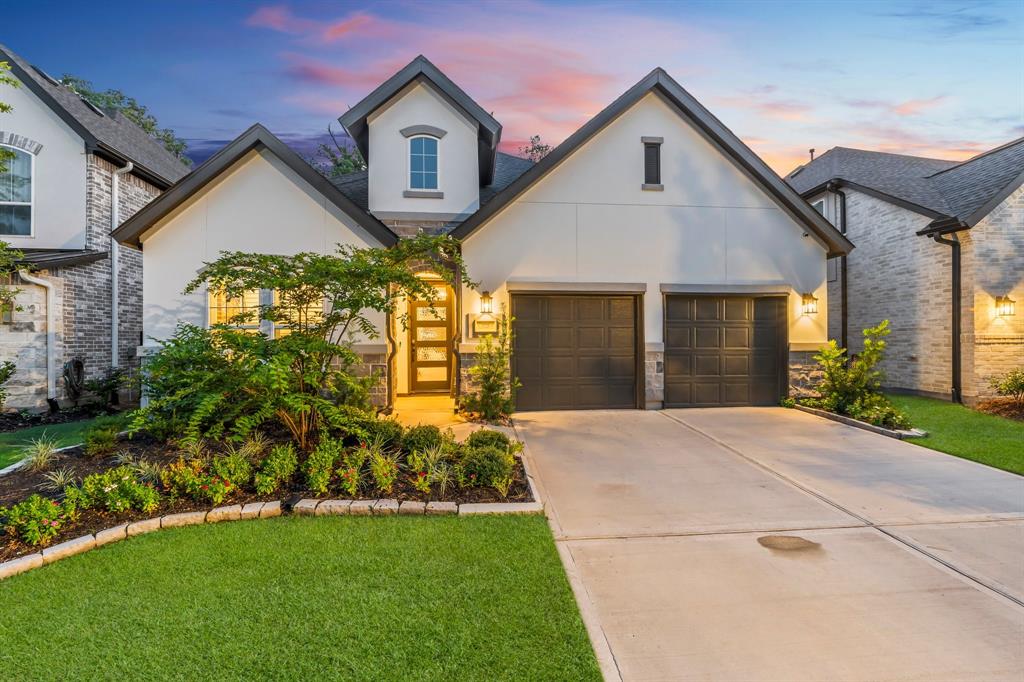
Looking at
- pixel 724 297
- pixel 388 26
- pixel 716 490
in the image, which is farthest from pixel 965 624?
pixel 388 26

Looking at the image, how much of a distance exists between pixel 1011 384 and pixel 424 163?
12.7m

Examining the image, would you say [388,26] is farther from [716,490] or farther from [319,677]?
[319,677]

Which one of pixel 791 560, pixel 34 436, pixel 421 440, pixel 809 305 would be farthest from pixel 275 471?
pixel 809 305

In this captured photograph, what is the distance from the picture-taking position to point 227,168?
9.41 meters

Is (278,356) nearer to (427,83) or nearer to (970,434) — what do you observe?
(427,83)

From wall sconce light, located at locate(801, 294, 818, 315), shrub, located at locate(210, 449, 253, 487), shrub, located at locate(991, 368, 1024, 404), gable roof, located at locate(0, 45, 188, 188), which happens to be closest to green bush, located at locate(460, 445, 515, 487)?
shrub, located at locate(210, 449, 253, 487)

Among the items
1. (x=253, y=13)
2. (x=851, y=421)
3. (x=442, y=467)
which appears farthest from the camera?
(x=253, y=13)

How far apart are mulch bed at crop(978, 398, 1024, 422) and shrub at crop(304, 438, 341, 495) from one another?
1168 centimetres

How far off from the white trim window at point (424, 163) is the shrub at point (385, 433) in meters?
6.00

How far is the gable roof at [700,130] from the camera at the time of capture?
9.63 meters

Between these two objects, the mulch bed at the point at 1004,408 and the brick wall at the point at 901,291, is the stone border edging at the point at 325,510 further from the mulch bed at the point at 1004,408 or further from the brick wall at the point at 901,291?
the brick wall at the point at 901,291

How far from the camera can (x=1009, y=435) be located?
7969 millimetres

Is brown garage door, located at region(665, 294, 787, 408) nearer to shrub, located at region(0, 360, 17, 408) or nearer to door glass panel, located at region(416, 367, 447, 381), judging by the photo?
door glass panel, located at region(416, 367, 447, 381)

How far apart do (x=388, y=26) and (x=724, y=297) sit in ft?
32.0
